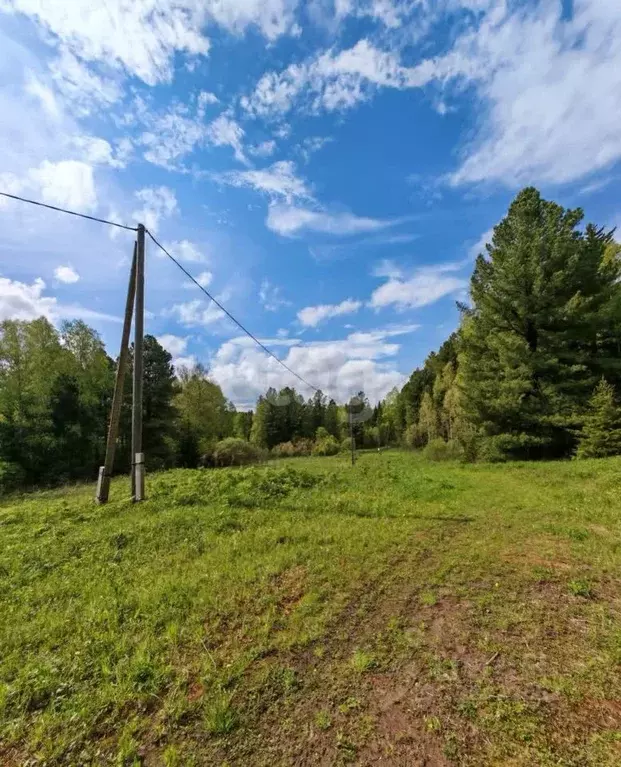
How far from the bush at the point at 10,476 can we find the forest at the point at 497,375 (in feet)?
0.22

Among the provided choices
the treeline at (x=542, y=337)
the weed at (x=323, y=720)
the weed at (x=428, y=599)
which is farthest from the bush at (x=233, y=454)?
the weed at (x=323, y=720)

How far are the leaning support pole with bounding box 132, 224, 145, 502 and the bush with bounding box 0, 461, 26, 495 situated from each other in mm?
18663

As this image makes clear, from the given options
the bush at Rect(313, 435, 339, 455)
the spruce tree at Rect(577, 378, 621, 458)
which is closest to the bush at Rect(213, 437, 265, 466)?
the bush at Rect(313, 435, 339, 455)

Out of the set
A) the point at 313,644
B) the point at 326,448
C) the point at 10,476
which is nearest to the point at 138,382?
the point at 313,644

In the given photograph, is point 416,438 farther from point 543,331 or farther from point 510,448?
point 543,331

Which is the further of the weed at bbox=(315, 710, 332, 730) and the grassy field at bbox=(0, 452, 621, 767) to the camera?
the weed at bbox=(315, 710, 332, 730)

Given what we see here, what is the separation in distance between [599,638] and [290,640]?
275 centimetres

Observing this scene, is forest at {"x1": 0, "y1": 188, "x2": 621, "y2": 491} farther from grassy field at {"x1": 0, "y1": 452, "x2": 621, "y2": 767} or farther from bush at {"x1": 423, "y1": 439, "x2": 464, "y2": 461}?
grassy field at {"x1": 0, "y1": 452, "x2": 621, "y2": 767}

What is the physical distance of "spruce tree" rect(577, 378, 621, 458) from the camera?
1451cm

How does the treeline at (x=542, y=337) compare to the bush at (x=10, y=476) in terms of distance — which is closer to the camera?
the treeline at (x=542, y=337)

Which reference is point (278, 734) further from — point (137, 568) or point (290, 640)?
point (137, 568)

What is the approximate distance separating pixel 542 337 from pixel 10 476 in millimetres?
30895

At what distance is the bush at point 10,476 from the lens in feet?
71.5

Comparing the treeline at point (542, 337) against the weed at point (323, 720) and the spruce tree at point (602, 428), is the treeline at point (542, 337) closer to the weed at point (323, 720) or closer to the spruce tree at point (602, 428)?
the spruce tree at point (602, 428)
